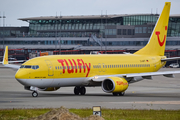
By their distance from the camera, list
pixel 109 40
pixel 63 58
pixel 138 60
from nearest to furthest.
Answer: pixel 63 58
pixel 138 60
pixel 109 40

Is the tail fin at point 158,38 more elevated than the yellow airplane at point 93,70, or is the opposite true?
the tail fin at point 158,38

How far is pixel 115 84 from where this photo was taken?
34.2 m

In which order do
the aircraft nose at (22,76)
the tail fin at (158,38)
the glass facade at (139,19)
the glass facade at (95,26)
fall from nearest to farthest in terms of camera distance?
the aircraft nose at (22,76) → the tail fin at (158,38) → the glass facade at (95,26) → the glass facade at (139,19)

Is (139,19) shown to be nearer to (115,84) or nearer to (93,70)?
(93,70)

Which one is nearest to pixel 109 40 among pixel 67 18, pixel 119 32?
pixel 119 32

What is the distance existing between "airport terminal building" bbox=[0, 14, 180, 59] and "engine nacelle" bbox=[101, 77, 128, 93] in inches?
2902

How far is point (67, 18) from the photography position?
469 ft

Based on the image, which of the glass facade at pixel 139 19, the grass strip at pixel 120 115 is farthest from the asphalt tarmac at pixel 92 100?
the glass facade at pixel 139 19

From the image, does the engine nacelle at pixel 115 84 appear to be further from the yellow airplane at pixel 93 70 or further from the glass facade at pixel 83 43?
the glass facade at pixel 83 43

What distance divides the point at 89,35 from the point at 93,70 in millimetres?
90248

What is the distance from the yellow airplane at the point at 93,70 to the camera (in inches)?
1287

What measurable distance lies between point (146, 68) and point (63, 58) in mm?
10940

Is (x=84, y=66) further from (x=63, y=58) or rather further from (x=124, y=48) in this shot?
(x=124, y=48)

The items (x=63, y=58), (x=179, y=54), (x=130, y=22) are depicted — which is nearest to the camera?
(x=63, y=58)
